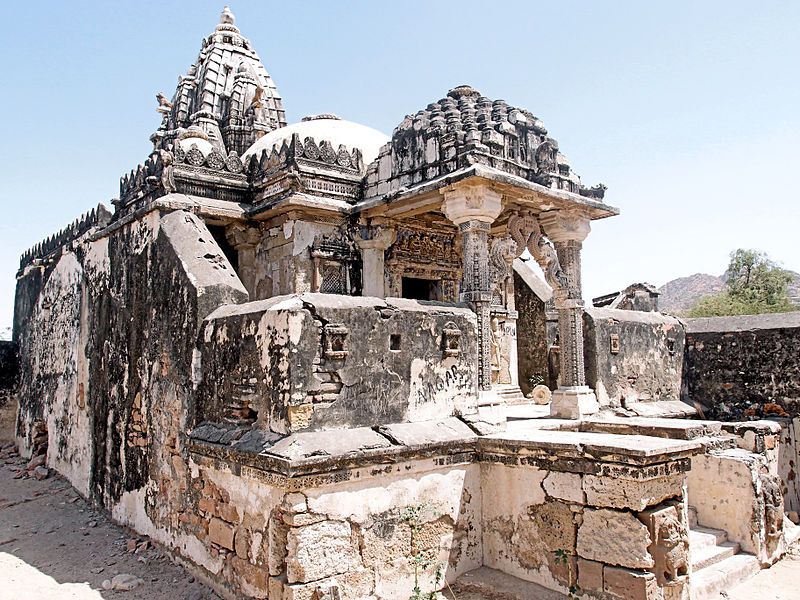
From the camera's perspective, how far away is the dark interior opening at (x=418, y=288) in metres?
10.6

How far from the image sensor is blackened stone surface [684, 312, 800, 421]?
9.10m

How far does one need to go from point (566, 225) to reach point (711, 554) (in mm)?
4645

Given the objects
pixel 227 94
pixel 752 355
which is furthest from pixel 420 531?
pixel 227 94

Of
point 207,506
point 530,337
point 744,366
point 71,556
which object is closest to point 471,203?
point 207,506

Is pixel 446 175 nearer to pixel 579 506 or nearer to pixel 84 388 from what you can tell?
pixel 579 506

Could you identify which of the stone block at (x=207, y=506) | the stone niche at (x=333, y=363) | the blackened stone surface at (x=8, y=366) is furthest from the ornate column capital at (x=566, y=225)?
the blackened stone surface at (x=8, y=366)

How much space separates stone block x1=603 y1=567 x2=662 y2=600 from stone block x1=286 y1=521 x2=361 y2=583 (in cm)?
184

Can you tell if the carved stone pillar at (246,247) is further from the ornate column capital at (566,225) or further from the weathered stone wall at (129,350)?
the ornate column capital at (566,225)

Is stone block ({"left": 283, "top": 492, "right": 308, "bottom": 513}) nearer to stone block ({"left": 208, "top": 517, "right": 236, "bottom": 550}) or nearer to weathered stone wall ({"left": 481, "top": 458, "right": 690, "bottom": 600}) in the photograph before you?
stone block ({"left": 208, "top": 517, "right": 236, "bottom": 550})

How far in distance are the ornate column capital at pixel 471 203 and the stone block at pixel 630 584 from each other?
422 centimetres

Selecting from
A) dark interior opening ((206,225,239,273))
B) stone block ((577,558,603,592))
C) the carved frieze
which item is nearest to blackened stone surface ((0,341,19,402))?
dark interior opening ((206,225,239,273))

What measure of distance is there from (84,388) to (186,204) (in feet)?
10.8

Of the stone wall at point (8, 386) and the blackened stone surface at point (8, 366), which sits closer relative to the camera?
the stone wall at point (8, 386)

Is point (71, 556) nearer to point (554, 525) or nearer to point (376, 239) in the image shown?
point (554, 525)
